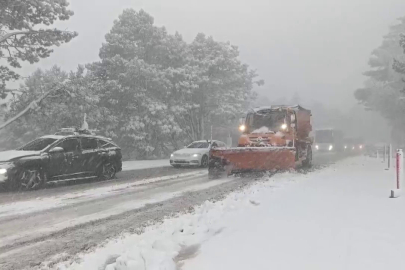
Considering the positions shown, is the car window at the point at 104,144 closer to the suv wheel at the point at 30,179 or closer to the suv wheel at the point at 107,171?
the suv wheel at the point at 107,171

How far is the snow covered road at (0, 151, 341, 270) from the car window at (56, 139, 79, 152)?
4.08 feet

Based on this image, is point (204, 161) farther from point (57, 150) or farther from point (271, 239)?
point (271, 239)

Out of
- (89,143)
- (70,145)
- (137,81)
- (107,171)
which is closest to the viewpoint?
(70,145)

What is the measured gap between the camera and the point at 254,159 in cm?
1448

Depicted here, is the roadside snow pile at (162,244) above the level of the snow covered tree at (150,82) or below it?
below

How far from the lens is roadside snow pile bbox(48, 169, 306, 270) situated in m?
4.51

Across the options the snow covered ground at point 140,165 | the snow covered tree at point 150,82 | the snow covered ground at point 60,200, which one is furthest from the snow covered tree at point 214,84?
the snow covered ground at point 60,200

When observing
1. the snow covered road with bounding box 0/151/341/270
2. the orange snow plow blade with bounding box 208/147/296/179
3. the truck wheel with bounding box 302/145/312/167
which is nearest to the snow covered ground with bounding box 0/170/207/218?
the snow covered road with bounding box 0/151/341/270

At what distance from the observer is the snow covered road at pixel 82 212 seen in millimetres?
5598

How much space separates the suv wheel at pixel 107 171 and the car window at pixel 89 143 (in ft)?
2.69

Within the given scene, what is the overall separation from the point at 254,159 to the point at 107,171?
5.40m

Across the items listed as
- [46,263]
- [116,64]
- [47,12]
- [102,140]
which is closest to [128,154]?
[116,64]

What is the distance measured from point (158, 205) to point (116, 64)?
2300 cm

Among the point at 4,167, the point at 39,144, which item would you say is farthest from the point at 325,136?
the point at 4,167
